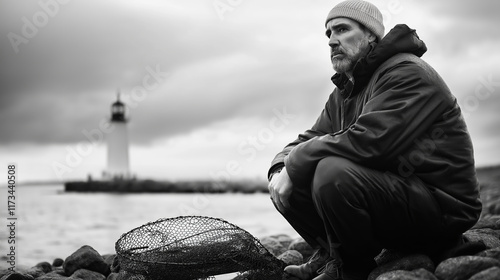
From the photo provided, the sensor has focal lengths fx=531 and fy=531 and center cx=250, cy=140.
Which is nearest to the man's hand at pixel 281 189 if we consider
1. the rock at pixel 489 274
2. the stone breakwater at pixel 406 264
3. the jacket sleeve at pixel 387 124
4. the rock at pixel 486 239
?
the jacket sleeve at pixel 387 124

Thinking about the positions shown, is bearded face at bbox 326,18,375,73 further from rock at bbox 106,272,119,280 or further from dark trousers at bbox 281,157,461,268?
rock at bbox 106,272,119,280

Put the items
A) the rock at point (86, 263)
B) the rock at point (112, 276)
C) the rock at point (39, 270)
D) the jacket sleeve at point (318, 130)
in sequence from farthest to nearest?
the rock at point (39, 270) → the rock at point (86, 263) → the rock at point (112, 276) → the jacket sleeve at point (318, 130)

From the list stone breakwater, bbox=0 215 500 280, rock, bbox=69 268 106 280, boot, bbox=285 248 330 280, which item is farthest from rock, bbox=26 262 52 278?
boot, bbox=285 248 330 280

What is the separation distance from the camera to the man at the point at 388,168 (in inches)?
109

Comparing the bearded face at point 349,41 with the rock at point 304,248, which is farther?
the rock at point 304,248

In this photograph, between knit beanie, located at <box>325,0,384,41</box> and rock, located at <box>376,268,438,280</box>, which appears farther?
knit beanie, located at <box>325,0,384,41</box>

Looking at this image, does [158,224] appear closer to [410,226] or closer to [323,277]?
[323,277]

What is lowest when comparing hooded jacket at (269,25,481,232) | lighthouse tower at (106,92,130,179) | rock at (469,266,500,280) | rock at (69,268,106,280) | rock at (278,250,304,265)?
rock at (69,268,106,280)

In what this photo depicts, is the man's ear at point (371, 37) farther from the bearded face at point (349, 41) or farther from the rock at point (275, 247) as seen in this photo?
the rock at point (275, 247)

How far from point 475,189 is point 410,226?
1.44 ft

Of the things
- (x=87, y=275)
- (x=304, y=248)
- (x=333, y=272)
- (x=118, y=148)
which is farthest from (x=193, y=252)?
(x=118, y=148)

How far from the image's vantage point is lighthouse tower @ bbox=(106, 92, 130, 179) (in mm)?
47875

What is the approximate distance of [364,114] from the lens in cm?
281

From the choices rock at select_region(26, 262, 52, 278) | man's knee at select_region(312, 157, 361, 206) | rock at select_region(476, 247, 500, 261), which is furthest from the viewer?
rock at select_region(26, 262, 52, 278)
